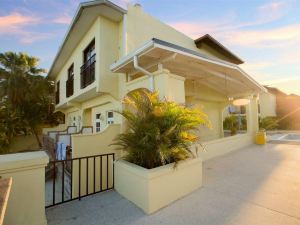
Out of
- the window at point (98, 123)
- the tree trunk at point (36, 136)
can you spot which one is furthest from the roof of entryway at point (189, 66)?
the tree trunk at point (36, 136)

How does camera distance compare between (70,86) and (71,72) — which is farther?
(71,72)

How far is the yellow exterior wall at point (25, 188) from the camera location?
2709mm

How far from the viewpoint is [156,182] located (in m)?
3.57

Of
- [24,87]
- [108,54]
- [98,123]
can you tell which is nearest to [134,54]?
[108,54]

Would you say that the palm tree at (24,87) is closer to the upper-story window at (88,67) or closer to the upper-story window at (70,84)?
the upper-story window at (70,84)

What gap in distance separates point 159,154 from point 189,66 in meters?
4.74

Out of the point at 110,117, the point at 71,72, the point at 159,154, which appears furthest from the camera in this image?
the point at 71,72

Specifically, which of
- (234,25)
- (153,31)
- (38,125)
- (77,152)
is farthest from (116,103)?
(38,125)

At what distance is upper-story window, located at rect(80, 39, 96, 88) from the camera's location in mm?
9156

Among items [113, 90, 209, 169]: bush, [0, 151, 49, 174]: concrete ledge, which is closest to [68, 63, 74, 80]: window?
[113, 90, 209, 169]: bush

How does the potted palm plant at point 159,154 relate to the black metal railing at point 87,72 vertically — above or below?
below

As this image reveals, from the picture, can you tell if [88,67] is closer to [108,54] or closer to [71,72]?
[108,54]

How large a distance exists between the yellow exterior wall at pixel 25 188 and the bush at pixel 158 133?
6.36 feet

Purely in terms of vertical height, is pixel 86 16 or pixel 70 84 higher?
pixel 86 16
